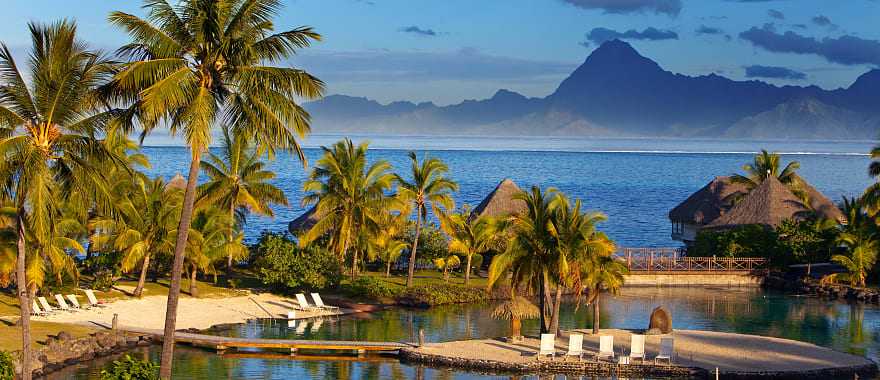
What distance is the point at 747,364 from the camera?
2934 centimetres

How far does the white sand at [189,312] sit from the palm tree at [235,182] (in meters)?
3.07

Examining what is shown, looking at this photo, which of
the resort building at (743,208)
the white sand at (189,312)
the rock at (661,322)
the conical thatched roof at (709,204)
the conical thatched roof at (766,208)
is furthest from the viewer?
the conical thatched roof at (709,204)

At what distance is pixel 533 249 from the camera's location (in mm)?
31672

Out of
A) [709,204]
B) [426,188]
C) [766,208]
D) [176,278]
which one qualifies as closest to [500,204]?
[426,188]

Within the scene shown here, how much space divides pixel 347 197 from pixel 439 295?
507 centimetres

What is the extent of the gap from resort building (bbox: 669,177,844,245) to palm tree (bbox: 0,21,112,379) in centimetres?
4058

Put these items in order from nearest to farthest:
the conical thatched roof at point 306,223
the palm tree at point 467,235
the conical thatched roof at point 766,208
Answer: the palm tree at point 467,235 → the conical thatched roof at point 306,223 → the conical thatched roof at point 766,208

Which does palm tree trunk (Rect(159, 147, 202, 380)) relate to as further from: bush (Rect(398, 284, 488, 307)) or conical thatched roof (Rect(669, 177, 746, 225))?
conical thatched roof (Rect(669, 177, 746, 225))

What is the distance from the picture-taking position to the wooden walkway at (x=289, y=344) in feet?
106

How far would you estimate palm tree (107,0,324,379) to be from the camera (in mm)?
20031

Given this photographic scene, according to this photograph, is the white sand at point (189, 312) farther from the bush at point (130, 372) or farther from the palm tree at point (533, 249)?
the bush at point (130, 372)

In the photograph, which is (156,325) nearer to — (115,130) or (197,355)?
(197,355)

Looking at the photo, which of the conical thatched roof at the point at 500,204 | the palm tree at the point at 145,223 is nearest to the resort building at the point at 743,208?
the conical thatched roof at the point at 500,204

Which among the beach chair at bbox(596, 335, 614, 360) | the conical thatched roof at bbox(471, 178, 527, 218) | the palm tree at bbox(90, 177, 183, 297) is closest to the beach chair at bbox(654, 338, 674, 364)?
the beach chair at bbox(596, 335, 614, 360)
